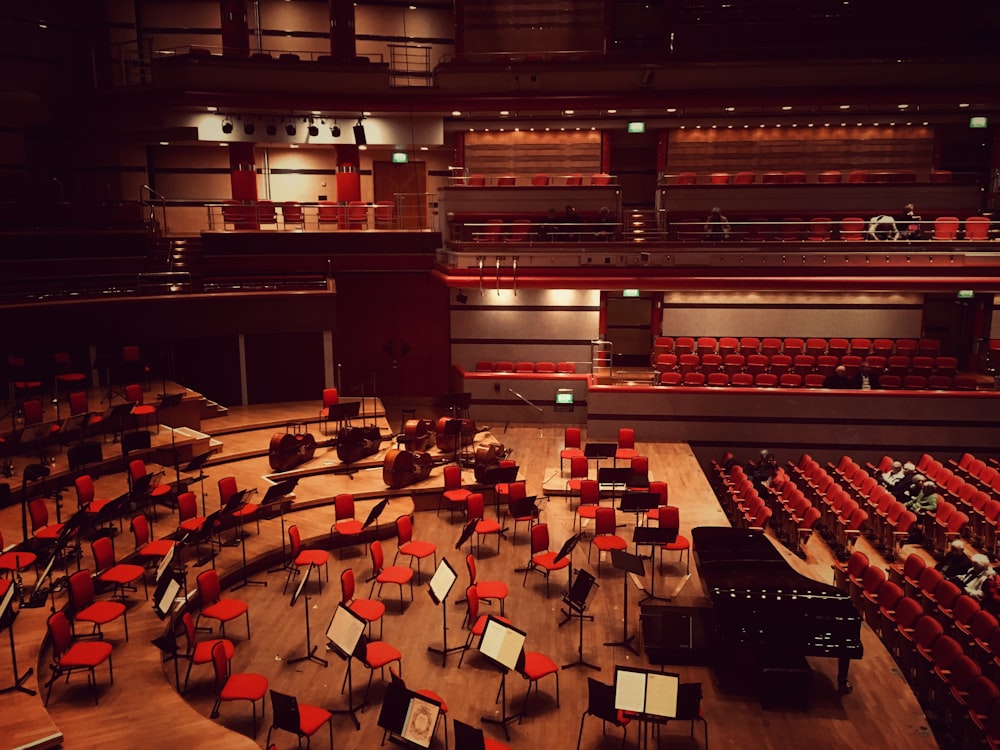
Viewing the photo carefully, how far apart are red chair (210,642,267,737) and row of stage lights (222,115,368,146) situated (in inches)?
541

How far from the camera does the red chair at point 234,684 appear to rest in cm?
688

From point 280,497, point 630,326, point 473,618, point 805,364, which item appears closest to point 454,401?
point 280,497

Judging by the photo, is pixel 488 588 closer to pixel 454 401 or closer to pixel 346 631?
pixel 346 631

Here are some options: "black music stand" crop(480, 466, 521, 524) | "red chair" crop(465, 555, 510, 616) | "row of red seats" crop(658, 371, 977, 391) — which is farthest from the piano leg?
"row of red seats" crop(658, 371, 977, 391)

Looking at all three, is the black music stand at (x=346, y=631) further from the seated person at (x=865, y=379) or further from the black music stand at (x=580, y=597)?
the seated person at (x=865, y=379)

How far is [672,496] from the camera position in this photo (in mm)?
12672

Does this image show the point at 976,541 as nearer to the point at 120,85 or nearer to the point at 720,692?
the point at 720,692

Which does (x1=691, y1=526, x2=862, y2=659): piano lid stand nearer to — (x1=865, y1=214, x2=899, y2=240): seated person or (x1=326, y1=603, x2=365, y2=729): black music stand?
(x1=326, y1=603, x2=365, y2=729): black music stand

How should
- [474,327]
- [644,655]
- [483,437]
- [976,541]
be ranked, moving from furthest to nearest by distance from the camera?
1. [474,327]
2. [483,437]
3. [976,541]
4. [644,655]

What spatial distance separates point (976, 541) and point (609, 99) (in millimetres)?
11738

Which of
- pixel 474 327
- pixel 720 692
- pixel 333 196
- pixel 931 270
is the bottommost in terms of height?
pixel 720 692

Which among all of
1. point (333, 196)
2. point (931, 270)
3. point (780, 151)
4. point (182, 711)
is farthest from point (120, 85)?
point (931, 270)

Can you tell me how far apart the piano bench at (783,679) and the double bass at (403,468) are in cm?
614

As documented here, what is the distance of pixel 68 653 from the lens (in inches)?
286
